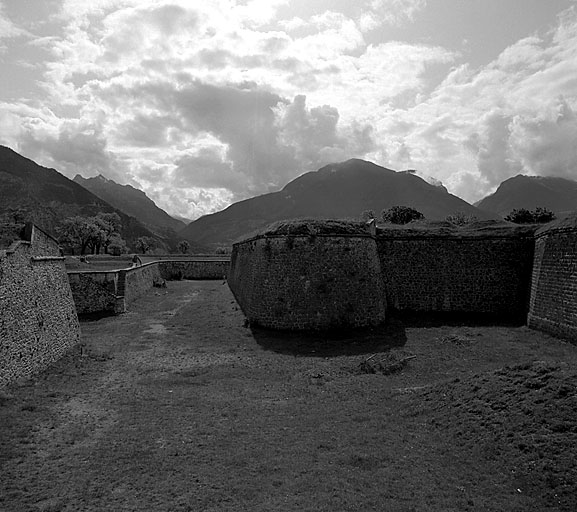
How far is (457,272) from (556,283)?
18.0ft

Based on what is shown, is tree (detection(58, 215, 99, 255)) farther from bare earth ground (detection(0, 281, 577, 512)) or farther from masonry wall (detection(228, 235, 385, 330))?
bare earth ground (detection(0, 281, 577, 512))

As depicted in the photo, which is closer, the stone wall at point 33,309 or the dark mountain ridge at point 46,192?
the stone wall at point 33,309

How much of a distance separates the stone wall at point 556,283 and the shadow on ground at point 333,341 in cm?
617

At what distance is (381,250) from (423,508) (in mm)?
17982

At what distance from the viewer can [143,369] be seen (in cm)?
1395

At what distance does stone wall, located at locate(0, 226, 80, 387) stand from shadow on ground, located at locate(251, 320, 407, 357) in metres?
7.88

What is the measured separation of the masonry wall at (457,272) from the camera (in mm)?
21859

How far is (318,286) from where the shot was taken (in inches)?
757

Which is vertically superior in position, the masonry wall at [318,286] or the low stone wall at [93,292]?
the masonry wall at [318,286]

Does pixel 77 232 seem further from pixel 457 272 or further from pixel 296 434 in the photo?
pixel 296 434

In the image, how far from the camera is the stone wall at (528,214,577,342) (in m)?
16.1

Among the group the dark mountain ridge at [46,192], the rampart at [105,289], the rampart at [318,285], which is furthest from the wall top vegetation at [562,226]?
the dark mountain ridge at [46,192]

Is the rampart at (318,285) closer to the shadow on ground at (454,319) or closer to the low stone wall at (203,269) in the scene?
the shadow on ground at (454,319)

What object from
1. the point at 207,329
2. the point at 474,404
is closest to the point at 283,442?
the point at 474,404
